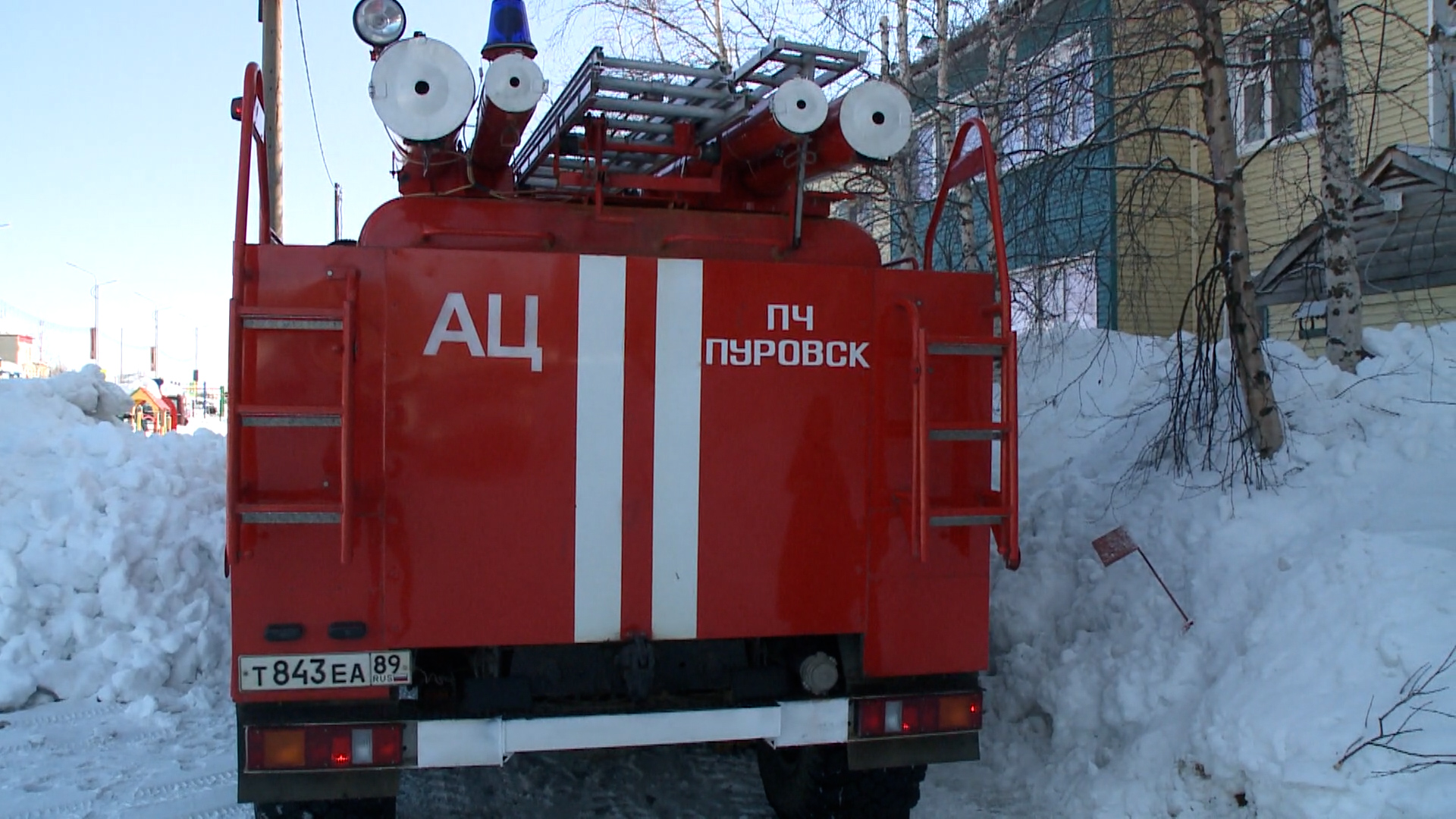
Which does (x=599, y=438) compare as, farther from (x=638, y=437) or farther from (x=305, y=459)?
(x=305, y=459)

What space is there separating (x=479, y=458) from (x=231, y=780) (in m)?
2.72

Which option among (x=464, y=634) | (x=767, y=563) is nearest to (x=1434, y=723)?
(x=767, y=563)

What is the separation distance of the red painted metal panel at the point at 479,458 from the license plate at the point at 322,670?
0.33 ft

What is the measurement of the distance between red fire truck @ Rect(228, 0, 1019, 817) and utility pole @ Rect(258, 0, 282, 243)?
7.65m

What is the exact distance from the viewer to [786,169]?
4.52m

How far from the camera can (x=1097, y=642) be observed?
215 inches

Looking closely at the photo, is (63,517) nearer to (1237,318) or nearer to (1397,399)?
(1237,318)

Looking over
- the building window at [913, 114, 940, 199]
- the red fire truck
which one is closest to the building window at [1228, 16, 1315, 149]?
the building window at [913, 114, 940, 199]

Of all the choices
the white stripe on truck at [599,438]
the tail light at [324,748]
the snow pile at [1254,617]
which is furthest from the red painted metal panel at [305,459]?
the snow pile at [1254,617]

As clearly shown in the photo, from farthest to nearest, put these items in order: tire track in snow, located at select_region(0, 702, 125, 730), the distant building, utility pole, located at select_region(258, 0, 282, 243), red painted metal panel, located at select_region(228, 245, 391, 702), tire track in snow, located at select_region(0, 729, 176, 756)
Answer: the distant building, utility pole, located at select_region(258, 0, 282, 243), tire track in snow, located at select_region(0, 702, 125, 730), tire track in snow, located at select_region(0, 729, 176, 756), red painted metal panel, located at select_region(228, 245, 391, 702)

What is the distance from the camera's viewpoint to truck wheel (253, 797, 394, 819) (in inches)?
149

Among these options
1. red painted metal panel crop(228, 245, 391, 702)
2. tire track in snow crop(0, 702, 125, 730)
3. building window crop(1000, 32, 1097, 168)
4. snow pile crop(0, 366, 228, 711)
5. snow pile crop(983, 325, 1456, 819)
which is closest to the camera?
red painted metal panel crop(228, 245, 391, 702)

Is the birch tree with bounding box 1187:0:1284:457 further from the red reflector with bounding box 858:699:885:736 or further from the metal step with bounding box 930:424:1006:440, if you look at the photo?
the red reflector with bounding box 858:699:885:736

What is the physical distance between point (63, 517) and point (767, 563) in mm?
5430
